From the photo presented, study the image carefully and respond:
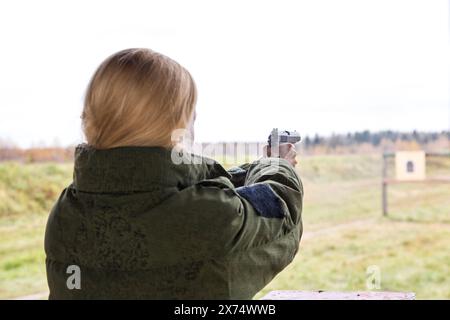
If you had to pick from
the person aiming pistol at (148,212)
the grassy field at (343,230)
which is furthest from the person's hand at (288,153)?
the grassy field at (343,230)

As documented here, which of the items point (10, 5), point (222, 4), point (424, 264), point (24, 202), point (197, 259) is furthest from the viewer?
point (424, 264)

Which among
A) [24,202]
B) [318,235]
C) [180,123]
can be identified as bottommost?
[318,235]

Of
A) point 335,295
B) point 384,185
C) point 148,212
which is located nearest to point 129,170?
point 148,212

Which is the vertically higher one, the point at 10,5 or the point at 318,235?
the point at 10,5

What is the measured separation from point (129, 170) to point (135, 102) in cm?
7

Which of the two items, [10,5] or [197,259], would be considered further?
[10,5]

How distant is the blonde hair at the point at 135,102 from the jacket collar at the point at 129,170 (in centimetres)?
1

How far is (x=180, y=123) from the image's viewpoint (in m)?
0.61

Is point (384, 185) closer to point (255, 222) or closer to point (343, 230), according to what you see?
point (343, 230)

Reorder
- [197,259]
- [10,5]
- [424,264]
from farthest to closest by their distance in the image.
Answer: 1. [424,264]
2. [10,5]
3. [197,259]

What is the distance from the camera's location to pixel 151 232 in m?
0.56

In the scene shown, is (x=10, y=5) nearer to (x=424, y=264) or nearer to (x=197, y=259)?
(x=197, y=259)

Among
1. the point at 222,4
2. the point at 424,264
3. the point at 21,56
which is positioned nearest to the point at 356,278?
the point at 424,264
